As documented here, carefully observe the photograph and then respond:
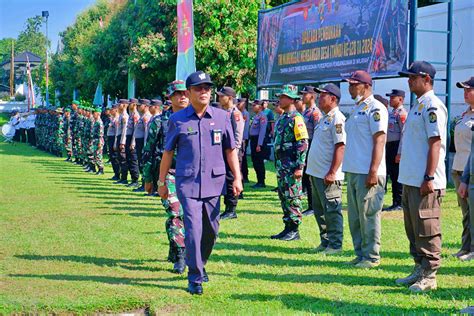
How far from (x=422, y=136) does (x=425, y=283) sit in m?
1.30

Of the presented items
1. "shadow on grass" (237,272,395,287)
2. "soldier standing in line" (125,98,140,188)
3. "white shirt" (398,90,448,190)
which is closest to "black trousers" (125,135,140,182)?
"soldier standing in line" (125,98,140,188)

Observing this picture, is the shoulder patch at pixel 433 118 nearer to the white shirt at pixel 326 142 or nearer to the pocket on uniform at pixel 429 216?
the pocket on uniform at pixel 429 216

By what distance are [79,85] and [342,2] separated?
3479 cm

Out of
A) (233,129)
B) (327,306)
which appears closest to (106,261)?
(327,306)

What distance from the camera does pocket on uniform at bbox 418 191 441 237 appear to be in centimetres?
627

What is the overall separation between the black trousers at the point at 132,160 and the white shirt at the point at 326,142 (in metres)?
8.90

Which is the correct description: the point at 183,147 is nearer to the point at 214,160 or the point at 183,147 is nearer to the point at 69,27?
the point at 214,160

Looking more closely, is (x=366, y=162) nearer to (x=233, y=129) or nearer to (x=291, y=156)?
(x=291, y=156)

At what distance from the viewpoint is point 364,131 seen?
7.33 meters

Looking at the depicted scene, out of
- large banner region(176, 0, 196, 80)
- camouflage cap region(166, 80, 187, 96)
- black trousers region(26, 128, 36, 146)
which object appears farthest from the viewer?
black trousers region(26, 128, 36, 146)

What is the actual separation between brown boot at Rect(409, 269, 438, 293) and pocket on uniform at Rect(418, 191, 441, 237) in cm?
35

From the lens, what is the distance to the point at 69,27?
58.6 metres

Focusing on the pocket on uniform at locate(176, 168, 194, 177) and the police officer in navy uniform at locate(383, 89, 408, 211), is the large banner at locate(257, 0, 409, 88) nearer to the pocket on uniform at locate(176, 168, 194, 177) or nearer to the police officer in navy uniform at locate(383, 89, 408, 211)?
the police officer in navy uniform at locate(383, 89, 408, 211)

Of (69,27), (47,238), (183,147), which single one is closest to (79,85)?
(69,27)
